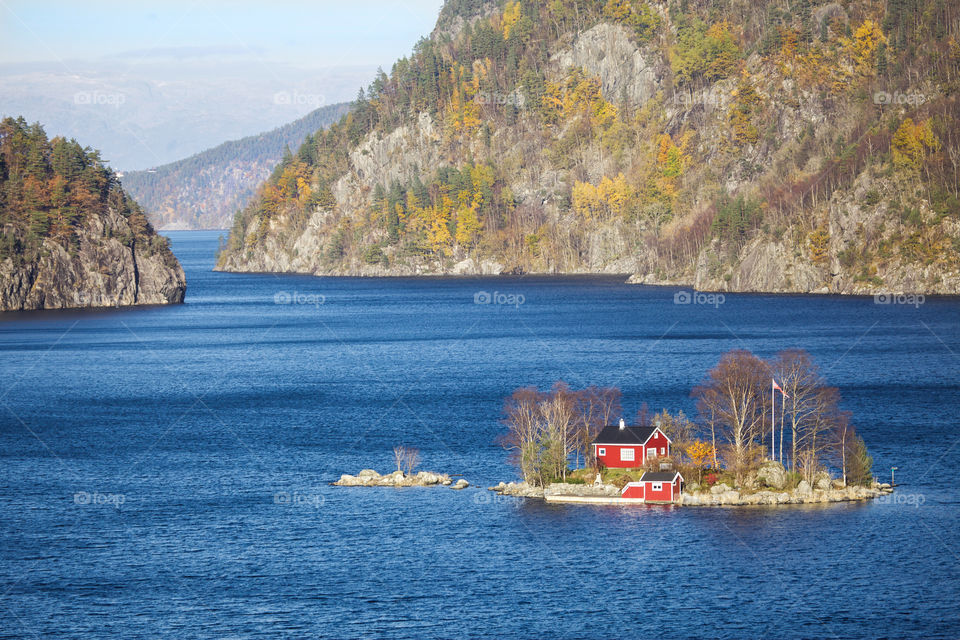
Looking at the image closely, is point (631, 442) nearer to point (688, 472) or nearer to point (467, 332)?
point (688, 472)

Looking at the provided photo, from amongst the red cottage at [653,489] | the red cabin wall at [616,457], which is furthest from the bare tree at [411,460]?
the red cottage at [653,489]

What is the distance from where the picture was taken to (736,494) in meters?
69.6

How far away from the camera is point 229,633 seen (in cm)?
5209

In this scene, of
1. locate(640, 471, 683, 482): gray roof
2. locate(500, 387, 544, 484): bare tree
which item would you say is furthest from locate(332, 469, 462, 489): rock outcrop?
locate(640, 471, 683, 482): gray roof

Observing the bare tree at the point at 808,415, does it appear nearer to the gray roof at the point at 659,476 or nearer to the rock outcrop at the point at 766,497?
the rock outcrop at the point at 766,497

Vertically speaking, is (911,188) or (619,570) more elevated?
(911,188)

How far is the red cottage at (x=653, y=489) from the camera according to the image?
70000 mm

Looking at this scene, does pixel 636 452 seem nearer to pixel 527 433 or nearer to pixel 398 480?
pixel 527 433

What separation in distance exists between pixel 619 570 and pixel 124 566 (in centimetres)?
2715

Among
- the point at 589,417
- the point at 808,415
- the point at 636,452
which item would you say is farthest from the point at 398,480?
the point at 808,415

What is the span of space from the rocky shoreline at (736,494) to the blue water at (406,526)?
138cm

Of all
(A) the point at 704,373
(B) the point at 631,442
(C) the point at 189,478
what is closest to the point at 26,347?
(C) the point at 189,478

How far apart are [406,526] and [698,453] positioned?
19359 mm

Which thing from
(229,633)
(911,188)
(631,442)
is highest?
(911,188)
